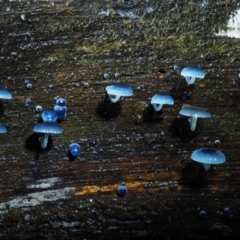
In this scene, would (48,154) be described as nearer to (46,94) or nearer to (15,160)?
(15,160)

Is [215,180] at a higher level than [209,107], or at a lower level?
lower

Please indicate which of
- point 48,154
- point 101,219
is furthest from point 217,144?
point 48,154

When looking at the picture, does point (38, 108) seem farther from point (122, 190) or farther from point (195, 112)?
point (195, 112)

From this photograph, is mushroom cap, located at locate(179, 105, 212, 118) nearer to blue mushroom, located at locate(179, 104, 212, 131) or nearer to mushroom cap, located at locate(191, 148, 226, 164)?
blue mushroom, located at locate(179, 104, 212, 131)

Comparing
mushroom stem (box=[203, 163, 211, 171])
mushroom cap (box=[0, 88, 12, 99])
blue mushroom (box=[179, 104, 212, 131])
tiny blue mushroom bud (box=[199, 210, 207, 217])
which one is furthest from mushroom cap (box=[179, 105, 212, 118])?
mushroom cap (box=[0, 88, 12, 99])

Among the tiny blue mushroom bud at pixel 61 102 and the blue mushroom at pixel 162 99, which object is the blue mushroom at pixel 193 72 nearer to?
the blue mushroom at pixel 162 99

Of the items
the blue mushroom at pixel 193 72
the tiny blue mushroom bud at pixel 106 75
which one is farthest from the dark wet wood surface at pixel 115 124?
the blue mushroom at pixel 193 72
